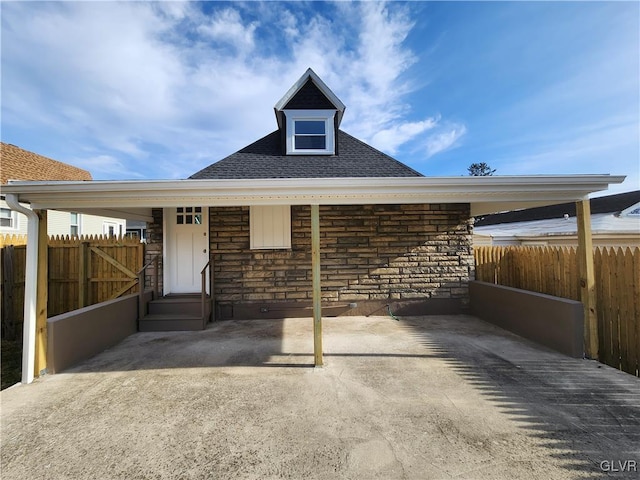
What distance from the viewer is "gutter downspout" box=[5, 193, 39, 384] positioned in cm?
356

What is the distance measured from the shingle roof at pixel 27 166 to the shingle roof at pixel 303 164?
888 cm

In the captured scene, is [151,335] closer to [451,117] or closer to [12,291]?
[12,291]

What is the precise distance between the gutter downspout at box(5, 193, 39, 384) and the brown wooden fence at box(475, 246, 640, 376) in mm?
7473

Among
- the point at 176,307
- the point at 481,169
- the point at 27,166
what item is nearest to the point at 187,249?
the point at 176,307

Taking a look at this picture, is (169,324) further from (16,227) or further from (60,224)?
(60,224)

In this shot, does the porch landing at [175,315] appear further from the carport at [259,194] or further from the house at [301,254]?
the carport at [259,194]

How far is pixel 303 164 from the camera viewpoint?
23.3 ft

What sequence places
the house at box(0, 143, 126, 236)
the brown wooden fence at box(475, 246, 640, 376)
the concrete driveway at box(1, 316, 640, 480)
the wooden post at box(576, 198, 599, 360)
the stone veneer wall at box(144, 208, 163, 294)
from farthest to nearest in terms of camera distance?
the house at box(0, 143, 126, 236), the stone veneer wall at box(144, 208, 163, 294), the wooden post at box(576, 198, 599, 360), the brown wooden fence at box(475, 246, 640, 376), the concrete driveway at box(1, 316, 640, 480)

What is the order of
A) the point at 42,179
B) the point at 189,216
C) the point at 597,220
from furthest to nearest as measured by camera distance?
the point at 42,179 → the point at 597,220 → the point at 189,216

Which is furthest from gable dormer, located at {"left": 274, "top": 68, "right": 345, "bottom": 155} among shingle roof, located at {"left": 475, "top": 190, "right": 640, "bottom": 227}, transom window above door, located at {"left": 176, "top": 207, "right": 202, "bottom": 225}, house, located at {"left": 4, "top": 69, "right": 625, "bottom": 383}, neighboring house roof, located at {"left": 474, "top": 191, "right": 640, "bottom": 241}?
shingle roof, located at {"left": 475, "top": 190, "right": 640, "bottom": 227}

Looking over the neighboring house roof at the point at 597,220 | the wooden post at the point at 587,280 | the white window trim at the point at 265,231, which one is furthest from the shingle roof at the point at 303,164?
the neighboring house roof at the point at 597,220

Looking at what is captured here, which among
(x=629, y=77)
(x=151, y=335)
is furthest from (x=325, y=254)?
(x=629, y=77)

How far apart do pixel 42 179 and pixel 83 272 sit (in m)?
9.29

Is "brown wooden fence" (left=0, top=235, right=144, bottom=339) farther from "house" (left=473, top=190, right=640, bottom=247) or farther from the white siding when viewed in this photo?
"house" (left=473, top=190, right=640, bottom=247)
